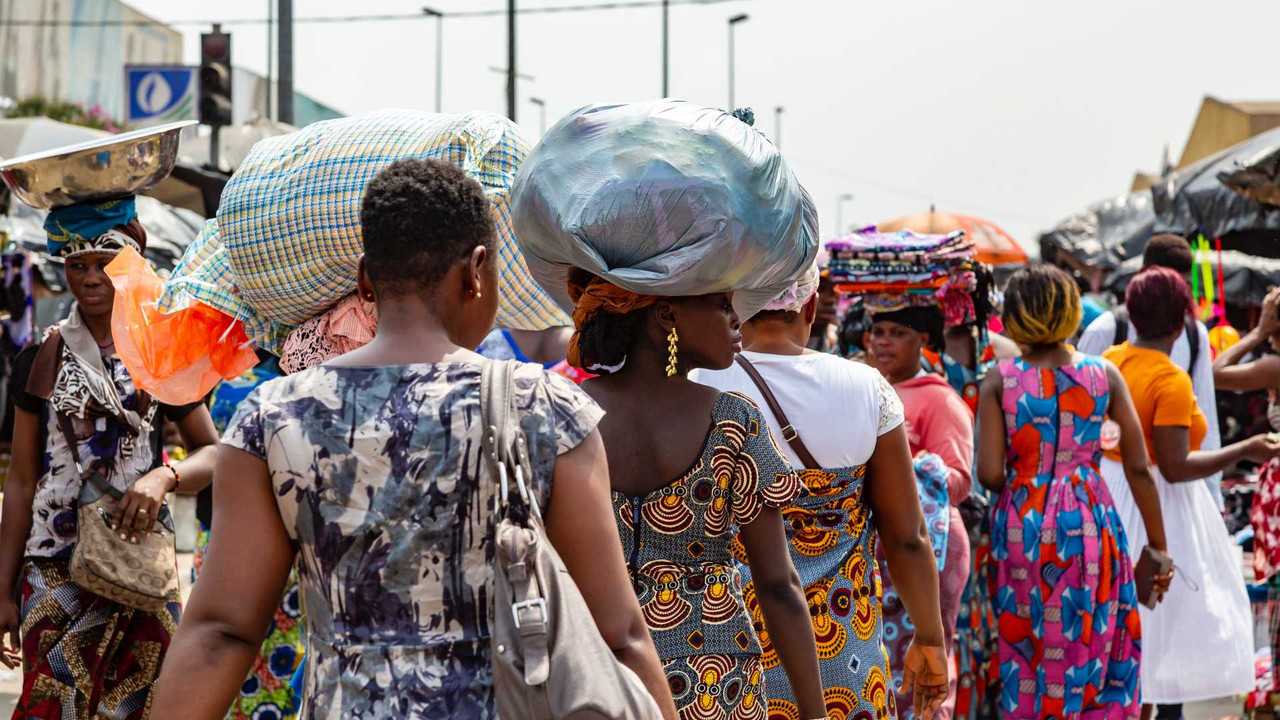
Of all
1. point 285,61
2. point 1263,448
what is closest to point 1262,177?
point 1263,448

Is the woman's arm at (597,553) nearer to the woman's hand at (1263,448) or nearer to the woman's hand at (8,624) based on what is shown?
the woman's hand at (8,624)

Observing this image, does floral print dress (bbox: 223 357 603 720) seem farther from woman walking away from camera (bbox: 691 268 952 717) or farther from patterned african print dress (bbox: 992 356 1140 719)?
patterned african print dress (bbox: 992 356 1140 719)

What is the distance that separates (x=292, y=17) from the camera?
15000mm

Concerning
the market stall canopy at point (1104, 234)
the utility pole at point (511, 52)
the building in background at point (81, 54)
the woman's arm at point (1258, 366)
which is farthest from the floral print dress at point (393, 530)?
the building in background at point (81, 54)

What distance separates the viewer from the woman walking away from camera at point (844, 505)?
13.1ft

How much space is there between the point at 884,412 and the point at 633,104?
45.9 inches

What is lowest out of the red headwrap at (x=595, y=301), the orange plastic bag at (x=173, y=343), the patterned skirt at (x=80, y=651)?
the patterned skirt at (x=80, y=651)

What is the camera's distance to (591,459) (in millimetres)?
2510

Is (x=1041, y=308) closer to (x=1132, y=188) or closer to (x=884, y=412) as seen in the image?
(x=884, y=412)

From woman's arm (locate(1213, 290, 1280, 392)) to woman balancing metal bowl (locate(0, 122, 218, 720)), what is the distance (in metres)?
5.03

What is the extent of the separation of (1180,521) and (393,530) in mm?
5787

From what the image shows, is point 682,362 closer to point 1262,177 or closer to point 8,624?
point 8,624

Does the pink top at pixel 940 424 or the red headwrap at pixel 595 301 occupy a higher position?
the red headwrap at pixel 595 301

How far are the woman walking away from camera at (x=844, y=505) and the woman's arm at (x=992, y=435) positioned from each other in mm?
2028
